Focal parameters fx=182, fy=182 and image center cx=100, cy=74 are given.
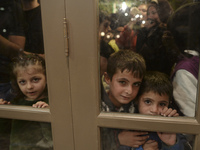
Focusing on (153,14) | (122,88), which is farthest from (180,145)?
(153,14)

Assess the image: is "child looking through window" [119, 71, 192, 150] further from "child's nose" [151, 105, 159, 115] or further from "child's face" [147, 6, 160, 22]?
"child's face" [147, 6, 160, 22]

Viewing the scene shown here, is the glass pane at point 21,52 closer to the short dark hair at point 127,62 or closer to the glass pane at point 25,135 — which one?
the glass pane at point 25,135

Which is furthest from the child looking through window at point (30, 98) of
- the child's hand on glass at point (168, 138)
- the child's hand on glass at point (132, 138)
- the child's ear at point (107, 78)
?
the child's hand on glass at point (168, 138)

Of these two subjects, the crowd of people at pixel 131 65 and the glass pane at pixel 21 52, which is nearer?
the crowd of people at pixel 131 65

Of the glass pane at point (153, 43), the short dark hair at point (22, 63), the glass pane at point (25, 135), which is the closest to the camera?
the glass pane at point (153, 43)

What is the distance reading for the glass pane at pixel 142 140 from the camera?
1013 mm

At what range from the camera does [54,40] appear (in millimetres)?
999

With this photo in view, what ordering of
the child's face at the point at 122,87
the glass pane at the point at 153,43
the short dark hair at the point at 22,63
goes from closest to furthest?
the glass pane at the point at 153,43 → the child's face at the point at 122,87 → the short dark hair at the point at 22,63

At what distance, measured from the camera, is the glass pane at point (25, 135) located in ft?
3.93

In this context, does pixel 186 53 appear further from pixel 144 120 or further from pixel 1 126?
pixel 1 126

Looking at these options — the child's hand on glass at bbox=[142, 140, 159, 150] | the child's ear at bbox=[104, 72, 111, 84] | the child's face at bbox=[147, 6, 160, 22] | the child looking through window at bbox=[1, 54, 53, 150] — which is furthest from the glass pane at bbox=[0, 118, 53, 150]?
the child's face at bbox=[147, 6, 160, 22]

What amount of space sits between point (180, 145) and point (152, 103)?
11.6 inches

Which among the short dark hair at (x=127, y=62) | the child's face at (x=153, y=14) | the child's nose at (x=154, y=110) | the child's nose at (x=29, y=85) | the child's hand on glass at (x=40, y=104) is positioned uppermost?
the child's face at (x=153, y=14)

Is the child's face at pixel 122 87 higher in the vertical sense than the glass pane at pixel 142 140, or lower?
higher
